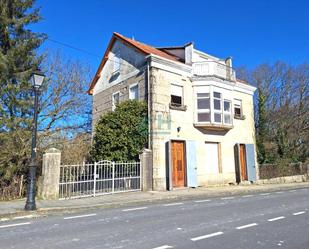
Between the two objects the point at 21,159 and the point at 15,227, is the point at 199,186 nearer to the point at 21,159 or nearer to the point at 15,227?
the point at 21,159

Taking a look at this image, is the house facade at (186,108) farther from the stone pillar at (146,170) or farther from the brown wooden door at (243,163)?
the stone pillar at (146,170)

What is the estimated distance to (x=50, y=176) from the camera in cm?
1119

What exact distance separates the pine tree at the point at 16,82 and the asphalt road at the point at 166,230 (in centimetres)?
479

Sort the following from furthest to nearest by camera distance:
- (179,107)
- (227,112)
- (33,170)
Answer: (227,112)
(179,107)
(33,170)

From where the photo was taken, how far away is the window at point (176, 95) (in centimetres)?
1733

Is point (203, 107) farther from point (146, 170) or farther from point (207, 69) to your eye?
point (146, 170)

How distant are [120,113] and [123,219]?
9655 mm

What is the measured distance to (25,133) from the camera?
12.9 metres

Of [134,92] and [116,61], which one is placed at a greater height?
[116,61]

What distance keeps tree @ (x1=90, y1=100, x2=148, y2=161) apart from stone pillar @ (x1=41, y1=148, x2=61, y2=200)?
16.7ft

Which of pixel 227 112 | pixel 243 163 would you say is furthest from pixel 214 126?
pixel 243 163

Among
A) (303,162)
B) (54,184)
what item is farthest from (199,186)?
(303,162)

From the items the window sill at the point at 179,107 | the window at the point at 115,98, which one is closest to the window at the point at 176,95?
the window sill at the point at 179,107

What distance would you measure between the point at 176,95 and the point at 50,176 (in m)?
9.32
